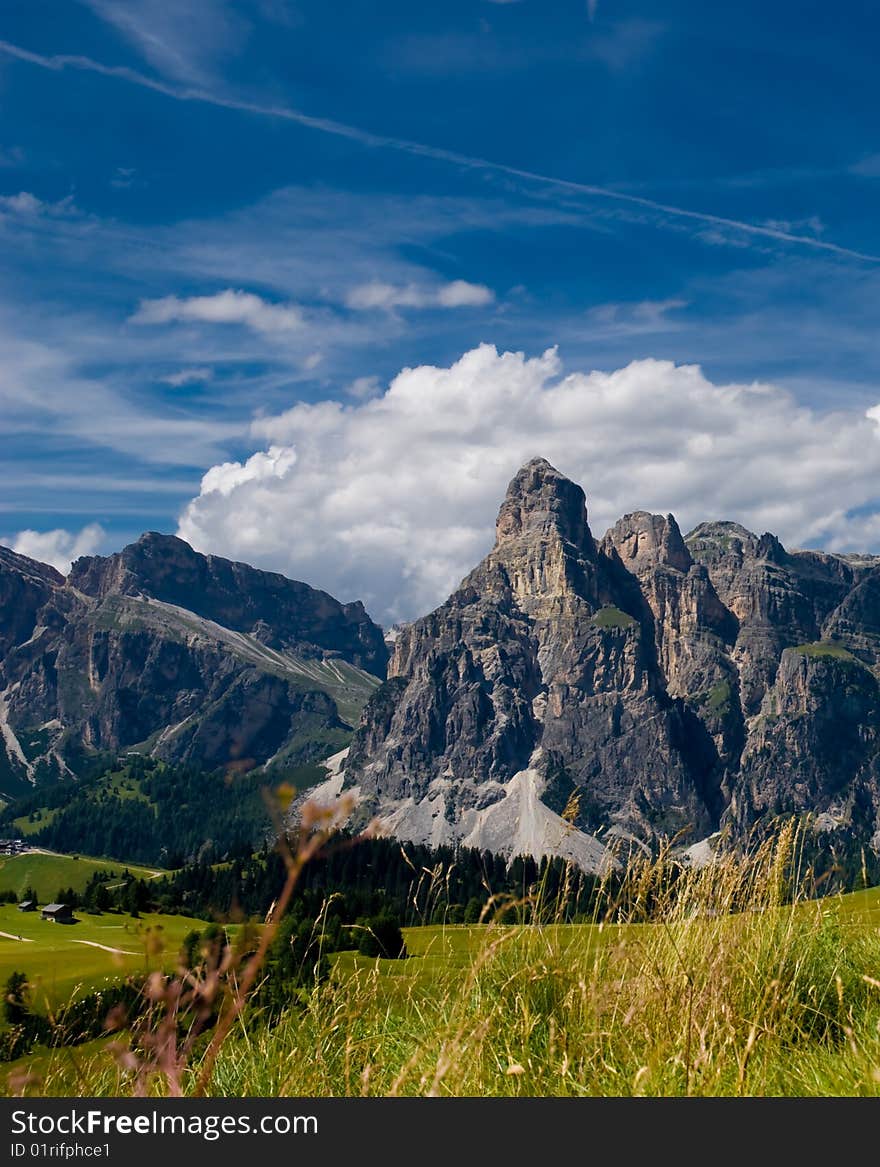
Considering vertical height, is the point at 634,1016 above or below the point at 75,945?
above

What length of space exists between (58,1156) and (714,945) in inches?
207

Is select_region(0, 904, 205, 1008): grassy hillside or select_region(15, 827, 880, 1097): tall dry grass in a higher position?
select_region(15, 827, 880, 1097): tall dry grass

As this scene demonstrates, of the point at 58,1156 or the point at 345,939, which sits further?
the point at 345,939

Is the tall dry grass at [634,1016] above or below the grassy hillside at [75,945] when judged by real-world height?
above

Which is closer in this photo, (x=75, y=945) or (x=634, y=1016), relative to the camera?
(x=634, y=1016)

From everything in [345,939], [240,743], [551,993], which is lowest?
[345,939]

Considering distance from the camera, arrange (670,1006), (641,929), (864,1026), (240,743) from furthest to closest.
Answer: (641,929)
(864,1026)
(670,1006)
(240,743)

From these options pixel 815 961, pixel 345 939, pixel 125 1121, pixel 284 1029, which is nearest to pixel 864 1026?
pixel 815 961

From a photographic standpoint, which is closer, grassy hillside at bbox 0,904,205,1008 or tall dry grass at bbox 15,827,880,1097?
tall dry grass at bbox 15,827,880,1097

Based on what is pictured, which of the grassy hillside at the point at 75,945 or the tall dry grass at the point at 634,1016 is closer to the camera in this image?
the tall dry grass at the point at 634,1016

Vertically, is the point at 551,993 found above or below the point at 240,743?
below

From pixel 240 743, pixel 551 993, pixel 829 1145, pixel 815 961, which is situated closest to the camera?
pixel 240 743

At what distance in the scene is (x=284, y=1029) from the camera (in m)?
7.93

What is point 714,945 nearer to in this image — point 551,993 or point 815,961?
point 815,961
